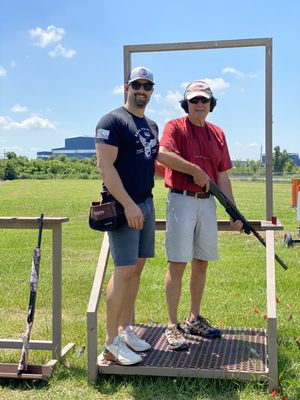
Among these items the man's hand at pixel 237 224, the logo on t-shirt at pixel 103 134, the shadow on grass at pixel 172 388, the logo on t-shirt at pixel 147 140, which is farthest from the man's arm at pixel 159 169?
the shadow on grass at pixel 172 388

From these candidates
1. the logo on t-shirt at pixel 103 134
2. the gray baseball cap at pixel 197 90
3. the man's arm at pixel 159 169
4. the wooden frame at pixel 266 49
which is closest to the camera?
the logo on t-shirt at pixel 103 134

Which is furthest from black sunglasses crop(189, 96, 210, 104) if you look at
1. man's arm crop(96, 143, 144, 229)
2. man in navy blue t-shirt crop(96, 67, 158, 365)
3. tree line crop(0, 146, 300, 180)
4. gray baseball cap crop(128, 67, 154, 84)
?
tree line crop(0, 146, 300, 180)

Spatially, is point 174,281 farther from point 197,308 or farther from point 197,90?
point 197,90

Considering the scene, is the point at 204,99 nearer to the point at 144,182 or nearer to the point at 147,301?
the point at 144,182

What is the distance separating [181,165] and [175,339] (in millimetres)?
1331

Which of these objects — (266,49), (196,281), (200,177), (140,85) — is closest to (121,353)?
(196,281)

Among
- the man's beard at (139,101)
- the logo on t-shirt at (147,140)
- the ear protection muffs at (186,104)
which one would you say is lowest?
the logo on t-shirt at (147,140)

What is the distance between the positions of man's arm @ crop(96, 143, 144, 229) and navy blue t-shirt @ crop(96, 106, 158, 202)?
55 mm

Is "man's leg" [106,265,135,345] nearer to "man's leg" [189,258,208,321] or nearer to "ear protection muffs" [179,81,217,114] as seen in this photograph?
"man's leg" [189,258,208,321]

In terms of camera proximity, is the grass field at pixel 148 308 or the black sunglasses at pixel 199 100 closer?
→ the grass field at pixel 148 308

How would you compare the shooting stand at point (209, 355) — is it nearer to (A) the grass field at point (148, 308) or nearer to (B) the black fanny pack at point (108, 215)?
(A) the grass field at point (148, 308)

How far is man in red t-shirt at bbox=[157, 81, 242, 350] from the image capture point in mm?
3932

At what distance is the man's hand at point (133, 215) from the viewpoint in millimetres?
3389

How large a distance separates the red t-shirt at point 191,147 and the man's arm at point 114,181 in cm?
65
